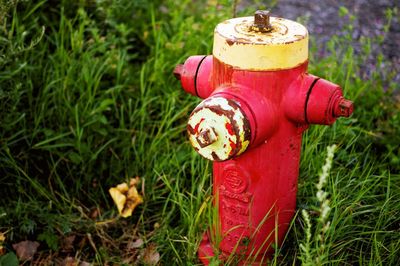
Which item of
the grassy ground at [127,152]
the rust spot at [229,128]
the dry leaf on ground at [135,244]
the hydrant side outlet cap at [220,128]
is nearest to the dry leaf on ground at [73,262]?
the grassy ground at [127,152]

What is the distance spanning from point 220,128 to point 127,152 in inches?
36.8

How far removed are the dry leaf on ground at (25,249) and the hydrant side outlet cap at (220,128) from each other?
92cm

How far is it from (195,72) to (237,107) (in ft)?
1.21

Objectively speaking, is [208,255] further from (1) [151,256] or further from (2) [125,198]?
(2) [125,198]

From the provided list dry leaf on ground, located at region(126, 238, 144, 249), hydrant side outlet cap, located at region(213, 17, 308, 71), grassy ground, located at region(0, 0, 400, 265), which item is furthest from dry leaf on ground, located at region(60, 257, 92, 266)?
hydrant side outlet cap, located at region(213, 17, 308, 71)

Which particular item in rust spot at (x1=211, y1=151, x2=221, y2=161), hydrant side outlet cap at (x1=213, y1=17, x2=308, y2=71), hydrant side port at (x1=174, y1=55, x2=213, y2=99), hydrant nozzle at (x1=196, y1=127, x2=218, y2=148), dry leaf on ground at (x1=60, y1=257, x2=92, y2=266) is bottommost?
dry leaf on ground at (x1=60, y1=257, x2=92, y2=266)

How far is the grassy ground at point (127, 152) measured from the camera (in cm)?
222

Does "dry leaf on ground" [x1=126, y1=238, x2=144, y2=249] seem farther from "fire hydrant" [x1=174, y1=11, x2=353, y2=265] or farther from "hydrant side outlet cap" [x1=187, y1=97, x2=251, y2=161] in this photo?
"hydrant side outlet cap" [x1=187, y1=97, x2=251, y2=161]

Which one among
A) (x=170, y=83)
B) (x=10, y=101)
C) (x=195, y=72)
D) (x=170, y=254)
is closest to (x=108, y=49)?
(x=170, y=83)

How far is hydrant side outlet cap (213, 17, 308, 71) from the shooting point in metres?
1.81

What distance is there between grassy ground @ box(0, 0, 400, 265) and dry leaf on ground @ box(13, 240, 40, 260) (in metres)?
0.03

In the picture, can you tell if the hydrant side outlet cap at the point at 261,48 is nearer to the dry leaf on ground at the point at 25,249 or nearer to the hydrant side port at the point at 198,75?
the hydrant side port at the point at 198,75

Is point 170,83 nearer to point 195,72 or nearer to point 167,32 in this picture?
point 167,32

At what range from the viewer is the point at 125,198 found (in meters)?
2.49
